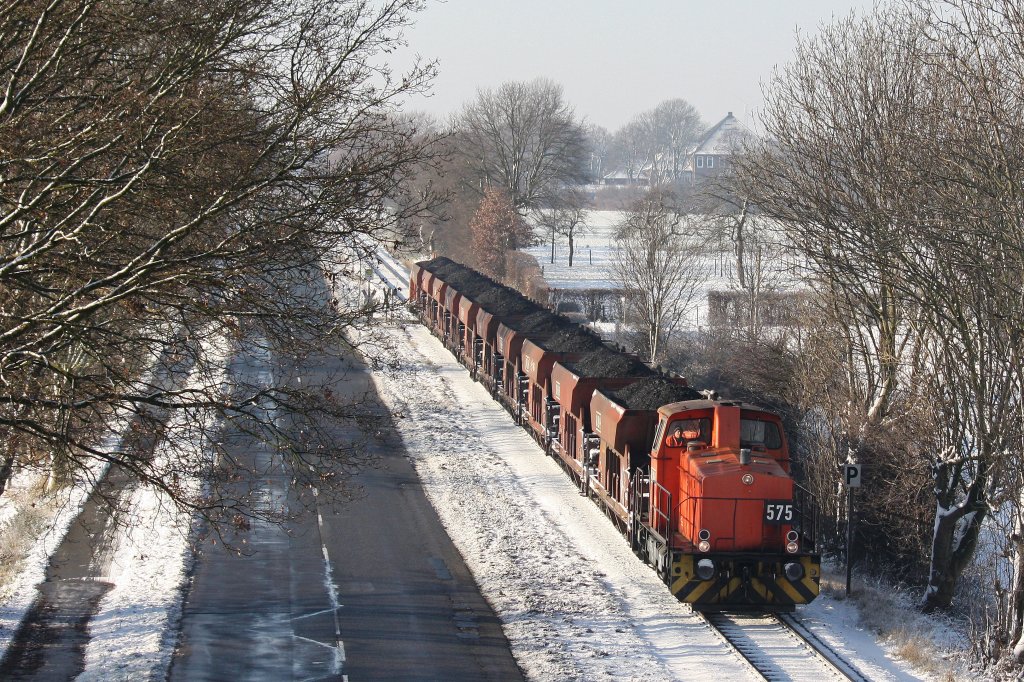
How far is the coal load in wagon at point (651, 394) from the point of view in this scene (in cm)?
1881

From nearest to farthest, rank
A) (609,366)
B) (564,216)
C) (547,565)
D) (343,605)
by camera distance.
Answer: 1. (343,605)
2. (547,565)
3. (609,366)
4. (564,216)

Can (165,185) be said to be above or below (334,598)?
above

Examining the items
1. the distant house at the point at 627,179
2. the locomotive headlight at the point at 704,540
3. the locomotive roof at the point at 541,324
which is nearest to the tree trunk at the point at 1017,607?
the locomotive headlight at the point at 704,540

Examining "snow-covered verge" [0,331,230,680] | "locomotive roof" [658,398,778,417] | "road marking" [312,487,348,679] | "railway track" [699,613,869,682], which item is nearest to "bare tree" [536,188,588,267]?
"road marking" [312,487,348,679]

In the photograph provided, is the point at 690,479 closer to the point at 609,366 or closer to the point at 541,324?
the point at 609,366

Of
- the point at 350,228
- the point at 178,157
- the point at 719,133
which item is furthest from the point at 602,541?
the point at 719,133

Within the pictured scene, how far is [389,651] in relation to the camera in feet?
48.2

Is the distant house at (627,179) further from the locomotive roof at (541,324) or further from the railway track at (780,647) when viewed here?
the railway track at (780,647)

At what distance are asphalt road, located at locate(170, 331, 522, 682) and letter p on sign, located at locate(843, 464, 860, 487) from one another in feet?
21.4

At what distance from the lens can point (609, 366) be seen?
22.3 meters

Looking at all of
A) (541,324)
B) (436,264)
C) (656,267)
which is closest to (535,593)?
(541,324)

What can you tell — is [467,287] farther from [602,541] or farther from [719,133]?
[719,133]

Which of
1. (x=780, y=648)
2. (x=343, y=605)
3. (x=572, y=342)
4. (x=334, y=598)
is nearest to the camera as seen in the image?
(x=780, y=648)

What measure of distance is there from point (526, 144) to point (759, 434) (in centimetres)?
6300
